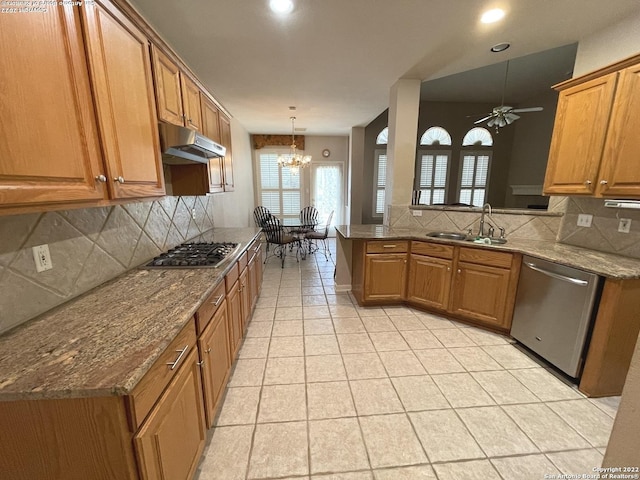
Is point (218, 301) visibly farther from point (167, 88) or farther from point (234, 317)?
point (167, 88)

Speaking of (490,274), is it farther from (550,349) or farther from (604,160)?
(604,160)

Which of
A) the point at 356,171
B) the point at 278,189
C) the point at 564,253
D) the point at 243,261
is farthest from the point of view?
the point at 278,189

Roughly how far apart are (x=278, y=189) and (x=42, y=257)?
5.82 metres

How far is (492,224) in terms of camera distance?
2.78m

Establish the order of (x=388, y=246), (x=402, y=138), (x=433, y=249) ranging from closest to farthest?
1. (x=433, y=249)
2. (x=388, y=246)
3. (x=402, y=138)

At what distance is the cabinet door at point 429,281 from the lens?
263 cm

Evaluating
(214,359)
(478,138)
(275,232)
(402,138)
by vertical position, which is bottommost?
(214,359)

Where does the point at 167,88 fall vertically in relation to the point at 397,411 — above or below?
above

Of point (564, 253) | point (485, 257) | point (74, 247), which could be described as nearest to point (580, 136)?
point (564, 253)

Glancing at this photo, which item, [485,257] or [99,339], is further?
[485,257]

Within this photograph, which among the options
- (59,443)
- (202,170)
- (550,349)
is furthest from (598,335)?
(202,170)

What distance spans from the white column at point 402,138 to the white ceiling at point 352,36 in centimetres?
15

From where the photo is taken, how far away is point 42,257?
1.12m

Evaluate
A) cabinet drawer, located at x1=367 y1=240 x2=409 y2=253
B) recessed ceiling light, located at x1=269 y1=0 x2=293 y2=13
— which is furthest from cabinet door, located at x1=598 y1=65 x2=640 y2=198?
recessed ceiling light, located at x1=269 y1=0 x2=293 y2=13
